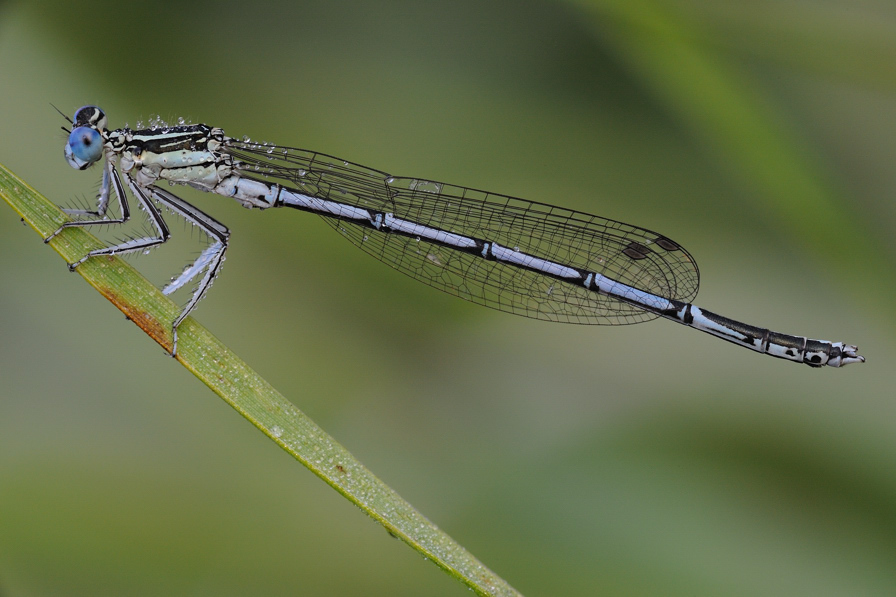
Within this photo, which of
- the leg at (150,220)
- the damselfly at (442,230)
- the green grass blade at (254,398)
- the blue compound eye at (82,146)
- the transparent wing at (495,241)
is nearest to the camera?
the green grass blade at (254,398)

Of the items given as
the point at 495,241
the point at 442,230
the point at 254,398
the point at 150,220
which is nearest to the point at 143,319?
the point at 254,398

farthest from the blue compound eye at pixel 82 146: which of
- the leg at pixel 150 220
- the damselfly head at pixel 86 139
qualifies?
the leg at pixel 150 220

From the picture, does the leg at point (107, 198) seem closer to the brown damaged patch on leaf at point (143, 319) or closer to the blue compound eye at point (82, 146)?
the blue compound eye at point (82, 146)

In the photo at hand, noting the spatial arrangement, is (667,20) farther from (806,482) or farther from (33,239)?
(33,239)

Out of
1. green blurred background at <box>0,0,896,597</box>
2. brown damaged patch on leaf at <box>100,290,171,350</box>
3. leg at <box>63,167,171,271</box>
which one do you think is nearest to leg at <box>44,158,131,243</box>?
leg at <box>63,167,171,271</box>

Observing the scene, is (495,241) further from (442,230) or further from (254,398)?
(254,398)

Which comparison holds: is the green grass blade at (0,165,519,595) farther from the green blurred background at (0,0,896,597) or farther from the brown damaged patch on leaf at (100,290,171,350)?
the green blurred background at (0,0,896,597)
